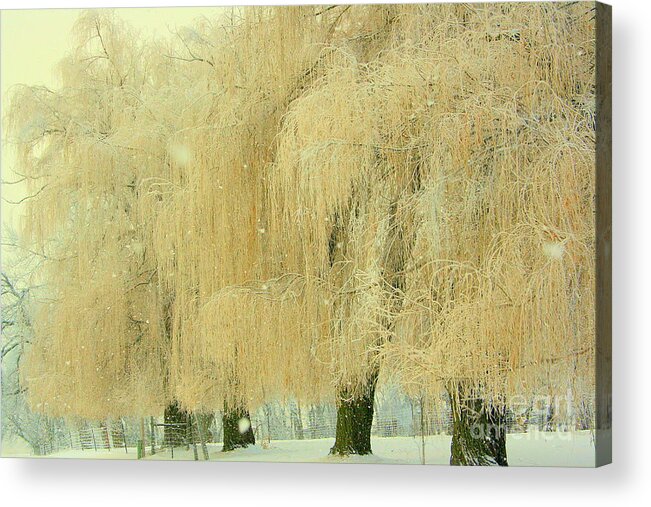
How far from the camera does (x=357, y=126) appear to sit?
7.10m

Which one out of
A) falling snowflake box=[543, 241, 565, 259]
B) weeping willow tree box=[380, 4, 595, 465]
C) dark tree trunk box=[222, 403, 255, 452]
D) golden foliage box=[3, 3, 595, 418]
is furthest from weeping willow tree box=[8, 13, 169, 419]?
falling snowflake box=[543, 241, 565, 259]

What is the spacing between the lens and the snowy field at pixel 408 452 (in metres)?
6.91

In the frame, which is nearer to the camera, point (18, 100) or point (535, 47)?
point (535, 47)

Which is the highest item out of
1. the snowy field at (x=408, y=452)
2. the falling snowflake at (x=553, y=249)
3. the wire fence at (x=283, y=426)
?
the falling snowflake at (x=553, y=249)

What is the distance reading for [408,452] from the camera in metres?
7.06

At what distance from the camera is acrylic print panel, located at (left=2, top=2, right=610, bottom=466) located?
6.91 metres

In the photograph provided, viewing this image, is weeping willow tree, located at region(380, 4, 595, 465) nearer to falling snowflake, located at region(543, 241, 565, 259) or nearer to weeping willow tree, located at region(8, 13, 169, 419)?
falling snowflake, located at region(543, 241, 565, 259)

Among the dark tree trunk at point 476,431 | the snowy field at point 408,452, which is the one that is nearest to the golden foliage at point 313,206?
the dark tree trunk at point 476,431

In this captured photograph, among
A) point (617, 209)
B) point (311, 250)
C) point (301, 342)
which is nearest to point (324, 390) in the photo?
point (301, 342)

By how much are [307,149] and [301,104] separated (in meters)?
0.24

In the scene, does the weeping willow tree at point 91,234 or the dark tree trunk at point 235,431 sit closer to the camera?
the dark tree trunk at point 235,431

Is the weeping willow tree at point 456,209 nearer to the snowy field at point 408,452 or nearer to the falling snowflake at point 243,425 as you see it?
the snowy field at point 408,452

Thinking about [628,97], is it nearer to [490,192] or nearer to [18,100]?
[490,192]

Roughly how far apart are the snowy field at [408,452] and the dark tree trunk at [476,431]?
48mm
